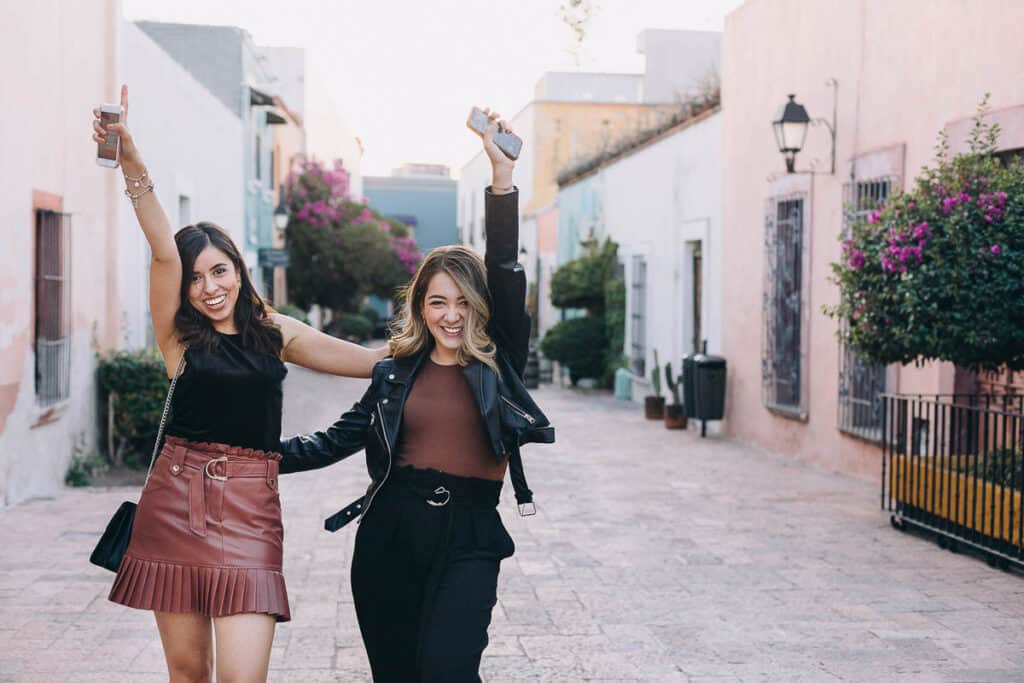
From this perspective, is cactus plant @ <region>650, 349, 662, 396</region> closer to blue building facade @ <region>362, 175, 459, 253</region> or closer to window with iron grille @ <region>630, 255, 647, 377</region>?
window with iron grille @ <region>630, 255, 647, 377</region>

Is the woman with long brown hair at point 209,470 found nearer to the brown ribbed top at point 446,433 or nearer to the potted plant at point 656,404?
the brown ribbed top at point 446,433

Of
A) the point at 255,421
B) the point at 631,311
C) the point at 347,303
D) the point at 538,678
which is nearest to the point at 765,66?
the point at 631,311

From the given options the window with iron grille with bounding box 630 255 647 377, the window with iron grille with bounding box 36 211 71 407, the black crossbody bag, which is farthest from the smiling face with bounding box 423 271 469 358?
the window with iron grille with bounding box 630 255 647 377

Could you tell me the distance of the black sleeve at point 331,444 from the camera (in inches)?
149

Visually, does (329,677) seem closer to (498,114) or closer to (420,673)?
(420,673)

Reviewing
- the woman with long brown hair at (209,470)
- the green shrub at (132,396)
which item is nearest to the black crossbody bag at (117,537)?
the woman with long brown hair at (209,470)

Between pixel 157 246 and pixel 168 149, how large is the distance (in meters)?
11.8

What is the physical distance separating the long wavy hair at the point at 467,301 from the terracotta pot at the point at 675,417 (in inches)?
507

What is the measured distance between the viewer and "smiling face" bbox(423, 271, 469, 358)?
11.8 feet

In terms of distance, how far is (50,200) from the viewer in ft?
33.2

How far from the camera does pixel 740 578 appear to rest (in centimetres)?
723

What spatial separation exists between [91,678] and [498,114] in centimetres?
295

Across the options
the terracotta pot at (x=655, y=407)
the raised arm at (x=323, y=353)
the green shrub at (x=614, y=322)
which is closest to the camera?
the raised arm at (x=323, y=353)

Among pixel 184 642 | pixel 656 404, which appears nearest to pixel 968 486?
pixel 184 642
